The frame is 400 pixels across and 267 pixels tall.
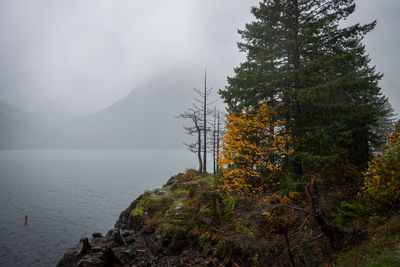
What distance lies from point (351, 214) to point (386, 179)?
1.80 m

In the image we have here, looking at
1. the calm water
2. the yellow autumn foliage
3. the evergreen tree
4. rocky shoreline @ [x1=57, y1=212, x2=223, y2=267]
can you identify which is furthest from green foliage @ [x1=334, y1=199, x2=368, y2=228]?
the calm water

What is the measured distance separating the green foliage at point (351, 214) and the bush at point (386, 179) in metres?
0.54

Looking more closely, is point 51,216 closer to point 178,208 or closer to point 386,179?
point 178,208

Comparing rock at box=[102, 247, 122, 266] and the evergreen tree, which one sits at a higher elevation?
the evergreen tree

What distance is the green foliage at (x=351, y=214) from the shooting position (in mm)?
6719

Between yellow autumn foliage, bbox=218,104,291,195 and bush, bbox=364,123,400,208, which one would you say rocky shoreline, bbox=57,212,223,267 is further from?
bush, bbox=364,123,400,208

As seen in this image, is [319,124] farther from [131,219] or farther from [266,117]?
[131,219]

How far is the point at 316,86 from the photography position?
9102 mm

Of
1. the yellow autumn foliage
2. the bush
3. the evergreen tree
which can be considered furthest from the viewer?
the yellow autumn foliage

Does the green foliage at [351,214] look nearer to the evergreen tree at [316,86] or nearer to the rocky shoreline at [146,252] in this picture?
the evergreen tree at [316,86]

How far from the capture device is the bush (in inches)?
236

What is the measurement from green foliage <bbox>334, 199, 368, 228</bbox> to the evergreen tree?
1704 millimetres

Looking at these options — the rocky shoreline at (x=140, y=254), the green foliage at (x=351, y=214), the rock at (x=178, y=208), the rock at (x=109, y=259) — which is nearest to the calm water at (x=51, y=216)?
the rocky shoreline at (x=140, y=254)

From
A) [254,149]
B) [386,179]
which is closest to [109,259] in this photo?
[254,149]
